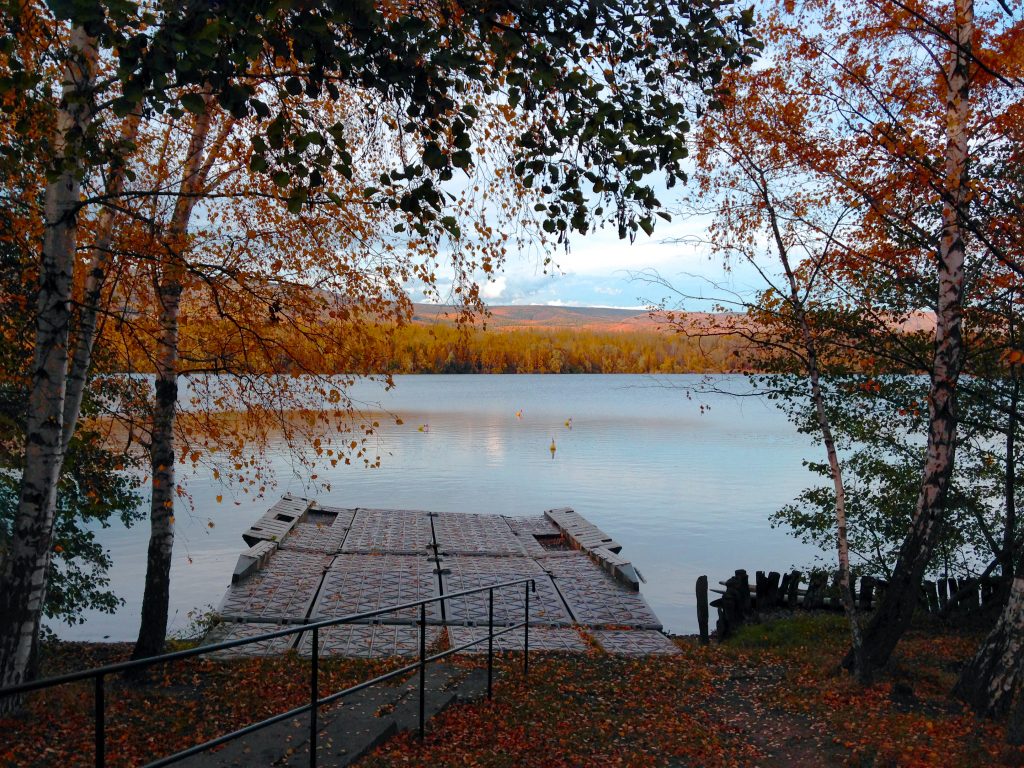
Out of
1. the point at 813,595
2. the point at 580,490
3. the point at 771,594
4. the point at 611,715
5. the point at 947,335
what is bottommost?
→ the point at 580,490

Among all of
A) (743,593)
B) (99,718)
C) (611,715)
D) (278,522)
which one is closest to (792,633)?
(743,593)

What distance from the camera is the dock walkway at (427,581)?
1150cm

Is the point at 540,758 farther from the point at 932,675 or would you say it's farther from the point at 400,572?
the point at 400,572

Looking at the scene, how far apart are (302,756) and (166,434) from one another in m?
5.51

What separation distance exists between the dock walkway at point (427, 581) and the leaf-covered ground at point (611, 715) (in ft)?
4.06

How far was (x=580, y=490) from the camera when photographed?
3272 centimetres

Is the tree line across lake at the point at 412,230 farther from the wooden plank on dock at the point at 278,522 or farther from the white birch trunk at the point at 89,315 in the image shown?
the wooden plank on dock at the point at 278,522

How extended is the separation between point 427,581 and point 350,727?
8.85m

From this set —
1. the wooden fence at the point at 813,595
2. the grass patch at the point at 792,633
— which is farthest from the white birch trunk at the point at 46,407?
the grass patch at the point at 792,633

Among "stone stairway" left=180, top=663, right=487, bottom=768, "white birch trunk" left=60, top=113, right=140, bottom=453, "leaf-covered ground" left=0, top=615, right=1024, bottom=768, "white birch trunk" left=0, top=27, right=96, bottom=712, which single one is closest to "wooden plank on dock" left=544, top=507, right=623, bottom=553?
"leaf-covered ground" left=0, top=615, right=1024, bottom=768

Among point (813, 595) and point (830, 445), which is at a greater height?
point (830, 445)

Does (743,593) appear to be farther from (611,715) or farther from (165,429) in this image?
(165,429)

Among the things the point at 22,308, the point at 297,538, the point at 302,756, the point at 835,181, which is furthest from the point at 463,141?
the point at 297,538

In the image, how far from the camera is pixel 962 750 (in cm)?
659
